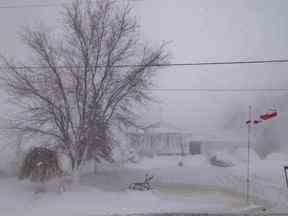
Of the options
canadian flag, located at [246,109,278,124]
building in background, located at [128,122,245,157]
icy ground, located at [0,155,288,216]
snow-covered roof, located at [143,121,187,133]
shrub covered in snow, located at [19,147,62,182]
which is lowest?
icy ground, located at [0,155,288,216]

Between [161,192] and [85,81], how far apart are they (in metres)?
3.77

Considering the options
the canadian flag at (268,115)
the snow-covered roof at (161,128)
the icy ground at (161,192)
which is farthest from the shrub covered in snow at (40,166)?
the canadian flag at (268,115)

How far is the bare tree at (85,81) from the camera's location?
33.8 feet

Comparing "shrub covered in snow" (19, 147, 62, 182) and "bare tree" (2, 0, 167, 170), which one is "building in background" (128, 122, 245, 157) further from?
"shrub covered in snow" (19, 147, 62, 182)

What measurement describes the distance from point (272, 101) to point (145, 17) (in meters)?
4.58

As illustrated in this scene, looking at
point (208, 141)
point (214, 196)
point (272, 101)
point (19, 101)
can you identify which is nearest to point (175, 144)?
point (208, 141)

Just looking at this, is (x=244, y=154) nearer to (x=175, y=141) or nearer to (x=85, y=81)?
(x=175, y=141)

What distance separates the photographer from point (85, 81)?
405 inches

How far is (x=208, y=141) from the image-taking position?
10.8 meters

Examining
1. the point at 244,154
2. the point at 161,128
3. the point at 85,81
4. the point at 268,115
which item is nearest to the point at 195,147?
the point at 161,128

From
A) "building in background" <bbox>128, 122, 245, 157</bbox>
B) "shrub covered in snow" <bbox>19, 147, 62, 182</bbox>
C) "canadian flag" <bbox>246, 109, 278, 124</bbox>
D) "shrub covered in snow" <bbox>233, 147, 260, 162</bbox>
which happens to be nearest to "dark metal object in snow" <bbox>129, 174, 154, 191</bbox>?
"building in background" <bbox>128, 122, 245, 157</bbox>

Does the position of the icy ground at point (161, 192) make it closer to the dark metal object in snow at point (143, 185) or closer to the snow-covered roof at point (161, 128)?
the dark metal object in snow at point (143, 185)

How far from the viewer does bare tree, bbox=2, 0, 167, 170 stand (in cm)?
1029

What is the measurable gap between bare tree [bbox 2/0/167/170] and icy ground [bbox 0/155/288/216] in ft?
2.86
